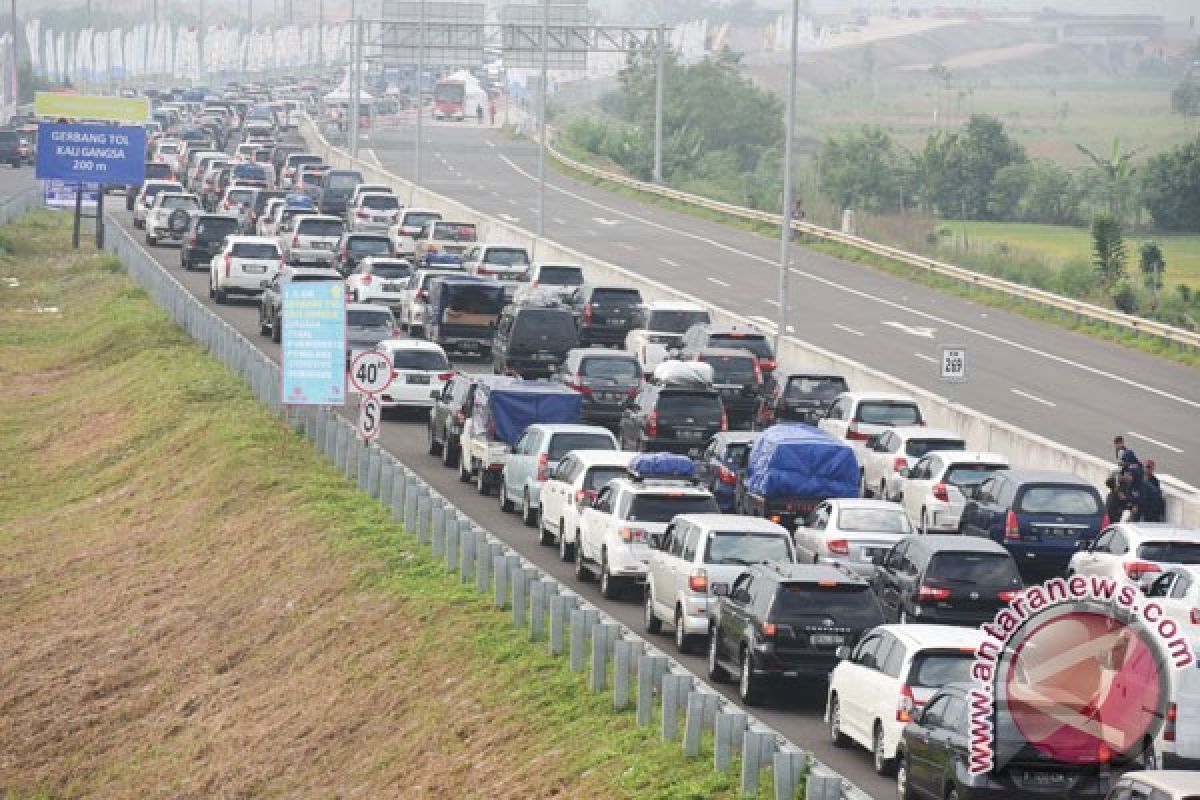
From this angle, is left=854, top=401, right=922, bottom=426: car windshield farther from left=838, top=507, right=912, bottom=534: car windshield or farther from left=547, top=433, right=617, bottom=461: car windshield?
left=838, top=507, right=912, bottom=534: car windshield

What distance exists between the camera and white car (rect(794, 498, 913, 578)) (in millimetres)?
30078

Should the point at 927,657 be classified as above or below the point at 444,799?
above

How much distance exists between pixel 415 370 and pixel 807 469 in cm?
1304

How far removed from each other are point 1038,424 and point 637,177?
269 feet

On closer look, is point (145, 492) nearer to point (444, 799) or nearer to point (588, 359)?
point (588, 359)

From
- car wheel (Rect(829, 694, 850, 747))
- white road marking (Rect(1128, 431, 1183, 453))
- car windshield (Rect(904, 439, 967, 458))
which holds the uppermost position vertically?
car windshield (Rect(904, 439, 967, 458))

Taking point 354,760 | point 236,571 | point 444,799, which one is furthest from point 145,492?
point 444,799

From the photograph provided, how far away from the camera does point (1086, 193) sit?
121 meters

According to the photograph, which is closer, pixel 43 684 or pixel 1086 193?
pixel 43 684

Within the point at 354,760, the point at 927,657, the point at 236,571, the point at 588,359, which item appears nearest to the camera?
the point at 927,657

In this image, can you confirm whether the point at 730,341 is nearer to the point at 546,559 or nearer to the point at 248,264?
the point at 546,559

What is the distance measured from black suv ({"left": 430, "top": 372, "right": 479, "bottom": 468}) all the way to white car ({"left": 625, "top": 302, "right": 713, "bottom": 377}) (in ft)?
30.9

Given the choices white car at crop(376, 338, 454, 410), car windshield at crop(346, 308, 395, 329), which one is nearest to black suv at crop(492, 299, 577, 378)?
car windshield at crop(346, 308, 395, 329)

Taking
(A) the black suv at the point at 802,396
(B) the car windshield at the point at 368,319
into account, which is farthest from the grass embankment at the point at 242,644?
(A) the black suv at the point at 802,396
